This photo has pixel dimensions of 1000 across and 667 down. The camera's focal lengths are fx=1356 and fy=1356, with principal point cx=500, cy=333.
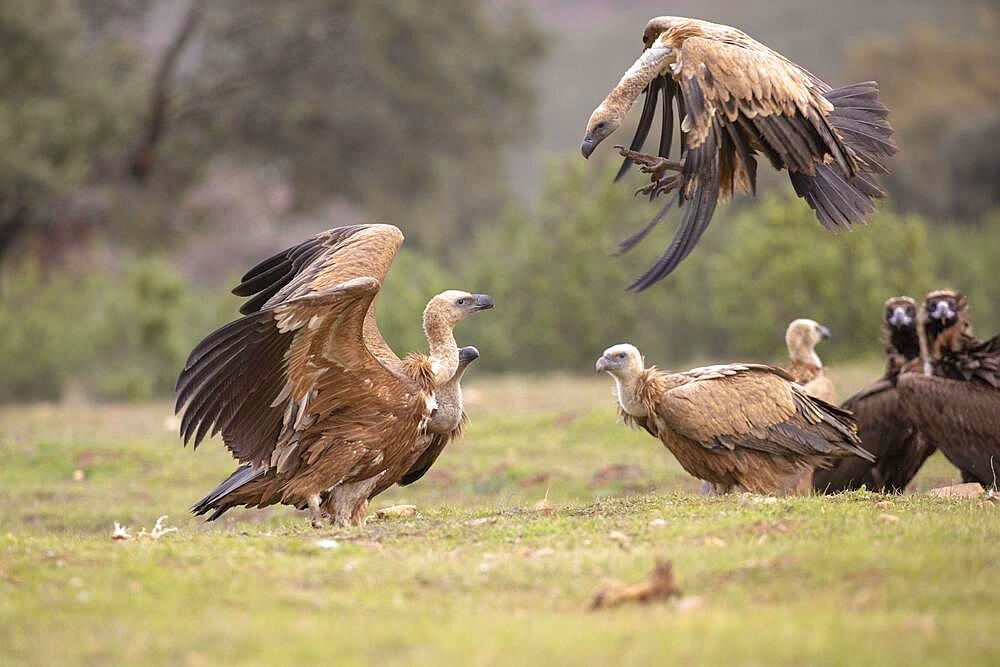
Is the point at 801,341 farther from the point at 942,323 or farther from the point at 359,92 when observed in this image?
the point at 359,92

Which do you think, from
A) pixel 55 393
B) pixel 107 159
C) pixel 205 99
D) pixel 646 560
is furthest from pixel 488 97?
pixel 646 560

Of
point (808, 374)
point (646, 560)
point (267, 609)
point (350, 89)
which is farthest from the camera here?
point (350, 89)

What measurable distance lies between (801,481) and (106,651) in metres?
6.11

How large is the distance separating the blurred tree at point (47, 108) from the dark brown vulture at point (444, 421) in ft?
61.4

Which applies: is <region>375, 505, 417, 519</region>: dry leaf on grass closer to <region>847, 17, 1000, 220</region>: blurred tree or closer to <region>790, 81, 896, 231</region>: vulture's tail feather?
<region>790, 81, 896, 231</region>: vulture's tail feather

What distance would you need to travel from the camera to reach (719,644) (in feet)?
16.1

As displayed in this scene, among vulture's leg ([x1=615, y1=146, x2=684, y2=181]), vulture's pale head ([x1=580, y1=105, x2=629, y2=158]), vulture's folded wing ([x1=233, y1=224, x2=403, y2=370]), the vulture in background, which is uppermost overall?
vulture's pale head ([x1=580, y1=105, x2=629, y2=158])

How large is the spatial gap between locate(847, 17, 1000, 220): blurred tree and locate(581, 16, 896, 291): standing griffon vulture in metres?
33.1

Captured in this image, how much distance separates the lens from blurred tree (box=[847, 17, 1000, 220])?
132 ft

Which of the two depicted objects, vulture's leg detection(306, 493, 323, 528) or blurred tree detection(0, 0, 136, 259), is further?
blurred tree detection(0, 0, 136, 259)

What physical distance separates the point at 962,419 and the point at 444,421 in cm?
397

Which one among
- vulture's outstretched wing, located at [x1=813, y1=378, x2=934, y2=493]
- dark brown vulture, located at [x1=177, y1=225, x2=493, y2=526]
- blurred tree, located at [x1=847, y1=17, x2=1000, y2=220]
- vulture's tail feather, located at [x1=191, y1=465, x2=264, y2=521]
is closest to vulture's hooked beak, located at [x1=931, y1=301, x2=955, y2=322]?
vulture's outstretched wing, located at [x1=813, y1=378, x2=934, y2=493]

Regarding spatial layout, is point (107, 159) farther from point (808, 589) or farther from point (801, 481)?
point (808, 589)

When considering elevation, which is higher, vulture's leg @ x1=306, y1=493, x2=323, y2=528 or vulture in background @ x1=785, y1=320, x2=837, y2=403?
vulture in background @ x1=785, y1=320, x2=837, y2=403
